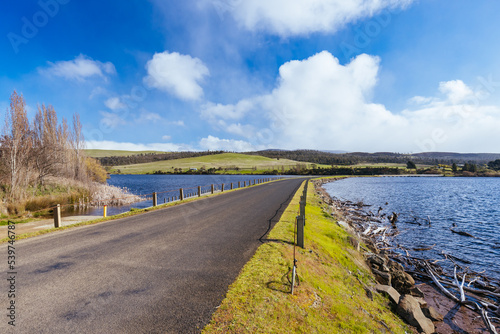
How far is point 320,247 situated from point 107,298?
7.07 m

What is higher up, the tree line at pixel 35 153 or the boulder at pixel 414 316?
the tree line at pixel 35 153

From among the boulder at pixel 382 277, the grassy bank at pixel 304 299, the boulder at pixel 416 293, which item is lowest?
the boulder at pixel 416 293

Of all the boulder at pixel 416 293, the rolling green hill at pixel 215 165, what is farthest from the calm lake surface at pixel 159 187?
the rolling green hill at pixel 215 165

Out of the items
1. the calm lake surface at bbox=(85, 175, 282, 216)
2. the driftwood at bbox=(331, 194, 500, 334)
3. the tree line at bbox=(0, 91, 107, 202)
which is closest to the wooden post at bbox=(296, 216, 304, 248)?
the driftwood at bbox=(331, 194, 500, 334)

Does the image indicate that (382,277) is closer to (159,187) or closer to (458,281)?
(458,281)

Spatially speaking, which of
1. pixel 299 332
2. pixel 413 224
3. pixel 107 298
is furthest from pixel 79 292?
pixel 413 224

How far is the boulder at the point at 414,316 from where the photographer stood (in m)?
6.09

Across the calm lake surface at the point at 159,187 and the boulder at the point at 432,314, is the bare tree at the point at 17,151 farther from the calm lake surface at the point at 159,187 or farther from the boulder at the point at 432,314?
the boulder at the point at 432,314

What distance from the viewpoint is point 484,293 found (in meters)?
8.56

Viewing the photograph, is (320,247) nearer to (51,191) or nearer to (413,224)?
(413,224)

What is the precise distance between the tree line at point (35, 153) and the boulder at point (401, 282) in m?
27.2

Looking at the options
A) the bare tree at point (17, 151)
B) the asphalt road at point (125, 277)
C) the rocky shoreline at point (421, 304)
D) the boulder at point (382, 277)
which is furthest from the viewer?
the bare tree at point (17, 151)

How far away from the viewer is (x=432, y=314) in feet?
23.1

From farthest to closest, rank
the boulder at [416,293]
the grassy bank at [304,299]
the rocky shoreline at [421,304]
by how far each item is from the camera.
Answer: the boulder at [416,293], the rocky shoreline at [421,304], the grassy bank at [304,299]
